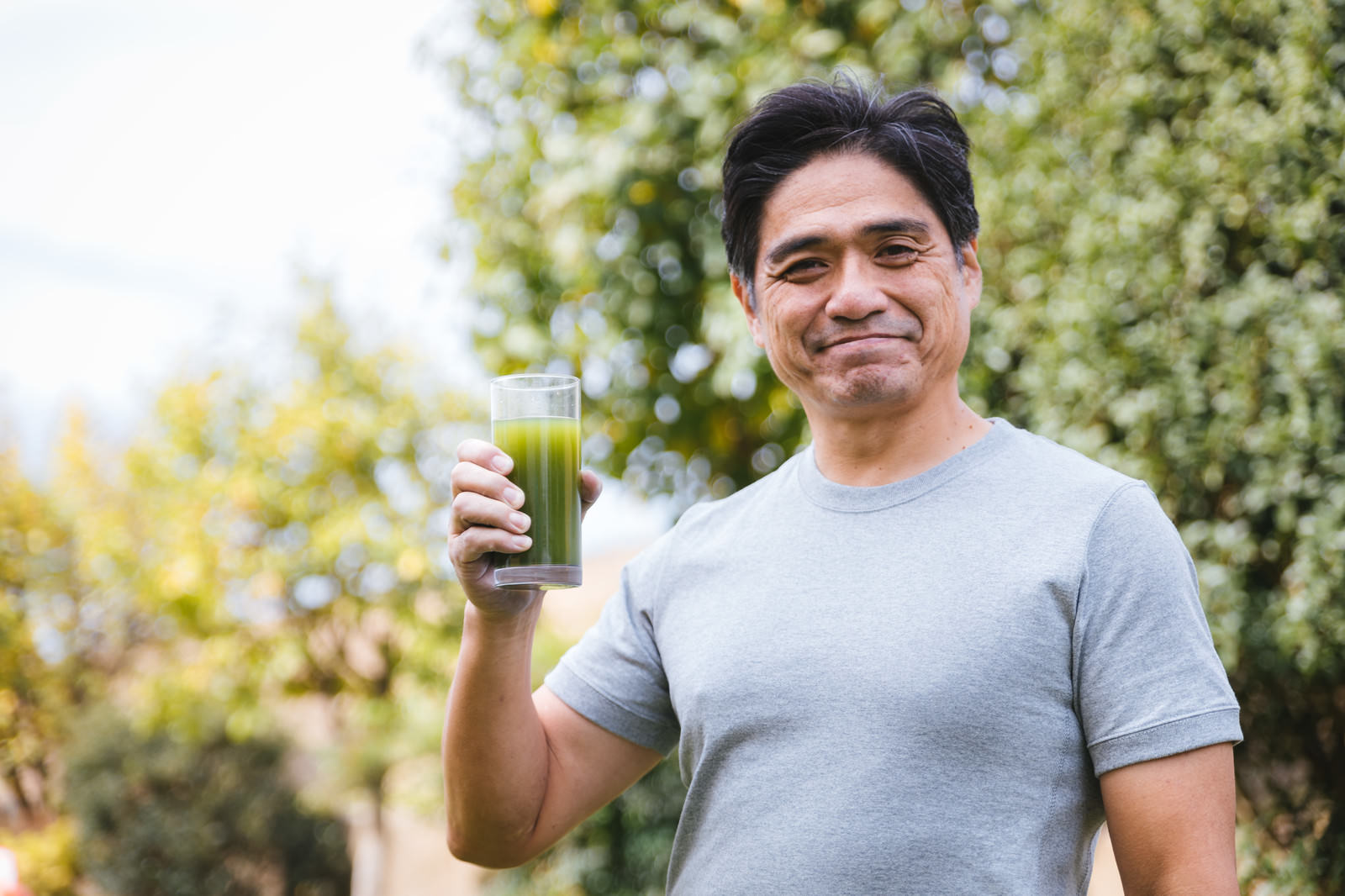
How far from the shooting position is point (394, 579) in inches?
372

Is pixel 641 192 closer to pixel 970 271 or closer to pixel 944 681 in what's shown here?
pixel 970 271

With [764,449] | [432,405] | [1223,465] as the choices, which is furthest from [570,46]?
[432,405]

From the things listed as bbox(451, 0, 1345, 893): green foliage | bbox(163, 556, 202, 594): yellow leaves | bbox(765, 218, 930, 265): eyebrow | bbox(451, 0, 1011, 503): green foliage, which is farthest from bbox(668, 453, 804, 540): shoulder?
bbox(163, 556, 202, 594): yellow leaves

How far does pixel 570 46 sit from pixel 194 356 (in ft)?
24.8

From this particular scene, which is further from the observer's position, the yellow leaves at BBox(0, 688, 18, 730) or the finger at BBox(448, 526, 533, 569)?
the yellow leaves at BBox(0, 688, 18, 730)

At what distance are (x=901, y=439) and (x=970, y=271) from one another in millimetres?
320

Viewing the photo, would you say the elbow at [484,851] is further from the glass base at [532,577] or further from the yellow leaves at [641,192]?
the yellow leaves at [641,192]

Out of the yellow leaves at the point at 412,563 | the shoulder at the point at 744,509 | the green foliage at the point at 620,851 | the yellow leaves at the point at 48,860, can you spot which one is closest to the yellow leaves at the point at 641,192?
the shoulder at the point at 744,509

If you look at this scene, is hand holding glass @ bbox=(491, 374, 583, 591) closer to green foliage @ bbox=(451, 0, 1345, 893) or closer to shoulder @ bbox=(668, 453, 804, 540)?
shoulder @ bbox=(668, 453, 804, 540)

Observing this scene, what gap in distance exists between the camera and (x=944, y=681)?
1.40 m

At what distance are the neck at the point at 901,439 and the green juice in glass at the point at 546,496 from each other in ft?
1.37

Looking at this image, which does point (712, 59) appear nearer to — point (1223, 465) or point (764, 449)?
point (764, 449)

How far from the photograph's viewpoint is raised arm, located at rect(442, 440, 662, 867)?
1541mm

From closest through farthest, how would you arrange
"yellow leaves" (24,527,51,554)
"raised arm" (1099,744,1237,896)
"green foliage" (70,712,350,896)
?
"raised arm" (1099,744,1237,896) < "green foliage" (70,712,350,896) < "yellow leaves" (24,527,51,554)
